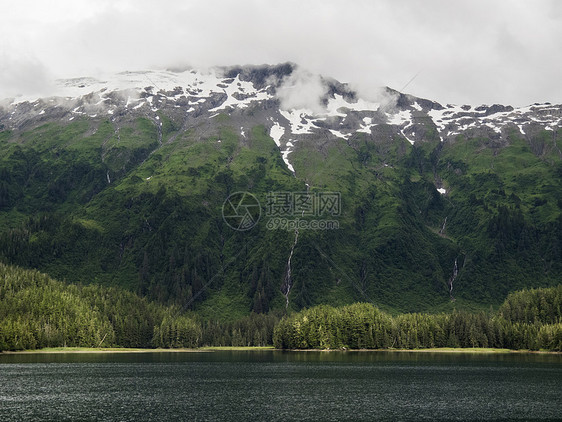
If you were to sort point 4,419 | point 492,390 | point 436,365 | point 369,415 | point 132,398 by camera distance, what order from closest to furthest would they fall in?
point 4,419
point 369,415
point 132,398
point 492,390
point 436,365

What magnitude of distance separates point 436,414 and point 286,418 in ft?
80.8

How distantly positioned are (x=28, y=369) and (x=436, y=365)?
120389mm

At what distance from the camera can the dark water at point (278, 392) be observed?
9694 cm

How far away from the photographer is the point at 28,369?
164m

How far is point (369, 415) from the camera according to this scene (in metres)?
96.6

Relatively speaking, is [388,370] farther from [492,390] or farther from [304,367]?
[492,390]

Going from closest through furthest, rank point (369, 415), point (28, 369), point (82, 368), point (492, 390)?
point (369, 415)
point (492, 390)
point (28, 369)
point (82, 368)

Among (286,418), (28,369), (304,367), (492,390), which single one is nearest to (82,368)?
(28,369)

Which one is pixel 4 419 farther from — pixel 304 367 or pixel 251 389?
pixel 304 367

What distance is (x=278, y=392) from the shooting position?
124 m

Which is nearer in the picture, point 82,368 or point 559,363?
point 82,368

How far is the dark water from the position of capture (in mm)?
96938

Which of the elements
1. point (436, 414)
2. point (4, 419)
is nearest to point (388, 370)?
point (436, 414)

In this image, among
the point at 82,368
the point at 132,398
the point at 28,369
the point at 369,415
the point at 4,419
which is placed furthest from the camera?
the point at 82,368
